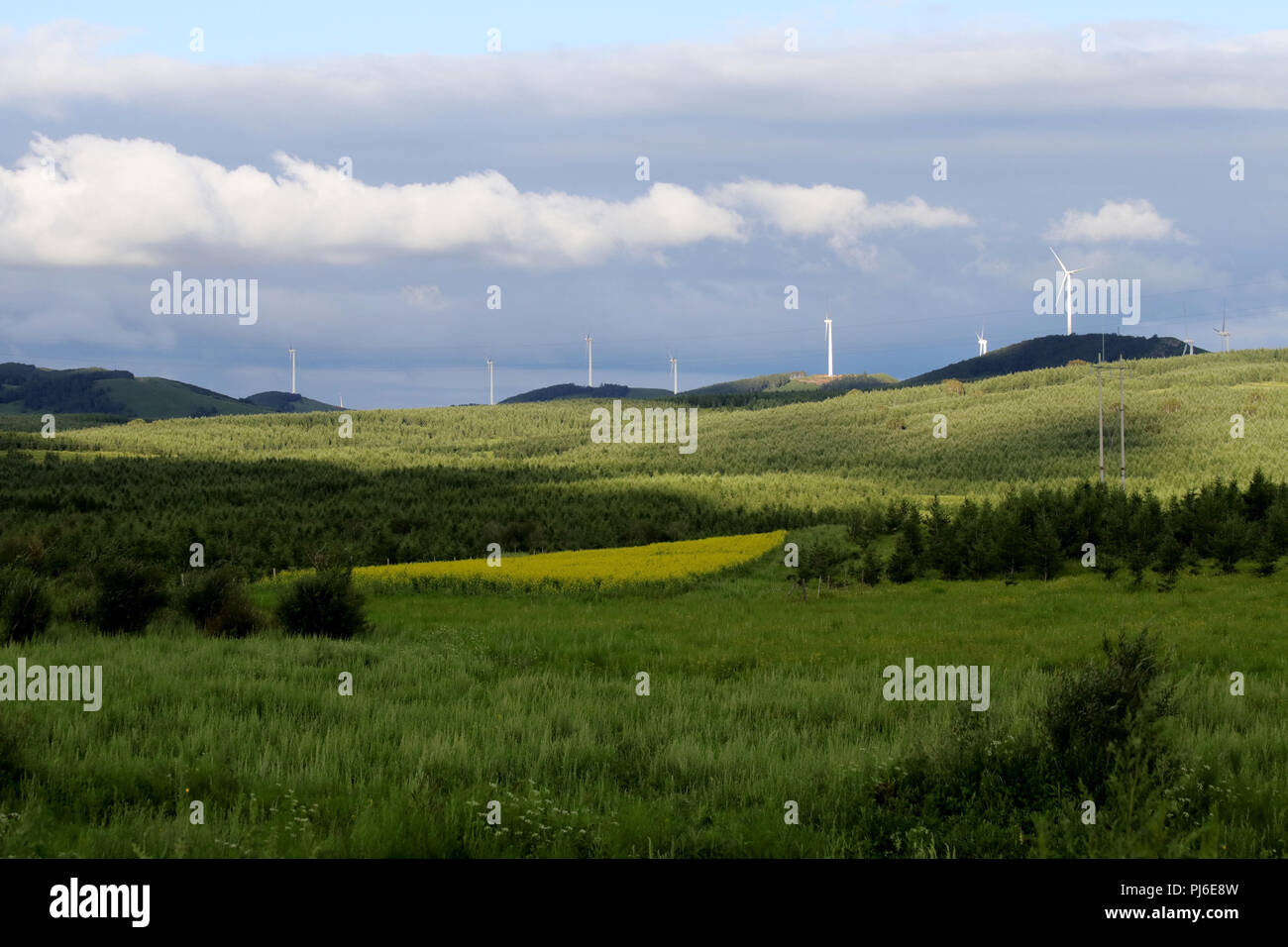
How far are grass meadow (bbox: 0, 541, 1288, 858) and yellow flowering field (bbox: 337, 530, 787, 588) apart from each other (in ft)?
64.0

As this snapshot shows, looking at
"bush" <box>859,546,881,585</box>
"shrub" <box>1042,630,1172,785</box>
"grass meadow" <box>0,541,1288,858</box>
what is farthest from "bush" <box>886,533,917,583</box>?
"shrub" <box>1042,630,1172,785</box>

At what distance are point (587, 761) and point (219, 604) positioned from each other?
15404 mm

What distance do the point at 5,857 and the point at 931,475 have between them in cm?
12235

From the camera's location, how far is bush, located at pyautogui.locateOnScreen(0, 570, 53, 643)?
18234mm

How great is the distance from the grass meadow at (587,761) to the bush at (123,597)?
2.26 m

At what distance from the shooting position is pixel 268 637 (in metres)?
19.5

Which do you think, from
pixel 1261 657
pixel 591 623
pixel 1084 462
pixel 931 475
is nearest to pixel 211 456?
pixel 931 475

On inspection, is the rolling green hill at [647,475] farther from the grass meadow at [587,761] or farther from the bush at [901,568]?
the grass meadow at [587,761]

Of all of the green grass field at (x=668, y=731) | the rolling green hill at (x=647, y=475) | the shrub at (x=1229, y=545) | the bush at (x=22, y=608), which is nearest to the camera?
the green grass field at (x=668, y=731)

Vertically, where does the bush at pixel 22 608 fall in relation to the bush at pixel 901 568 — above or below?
above

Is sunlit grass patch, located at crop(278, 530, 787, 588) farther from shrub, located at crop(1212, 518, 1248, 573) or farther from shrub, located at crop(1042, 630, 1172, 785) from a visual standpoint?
shrub, located at crop(1042, 630, 1172, 785)

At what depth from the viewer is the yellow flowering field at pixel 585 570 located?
3791cm

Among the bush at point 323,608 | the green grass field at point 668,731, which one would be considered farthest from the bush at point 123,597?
the bush at point 323,608
